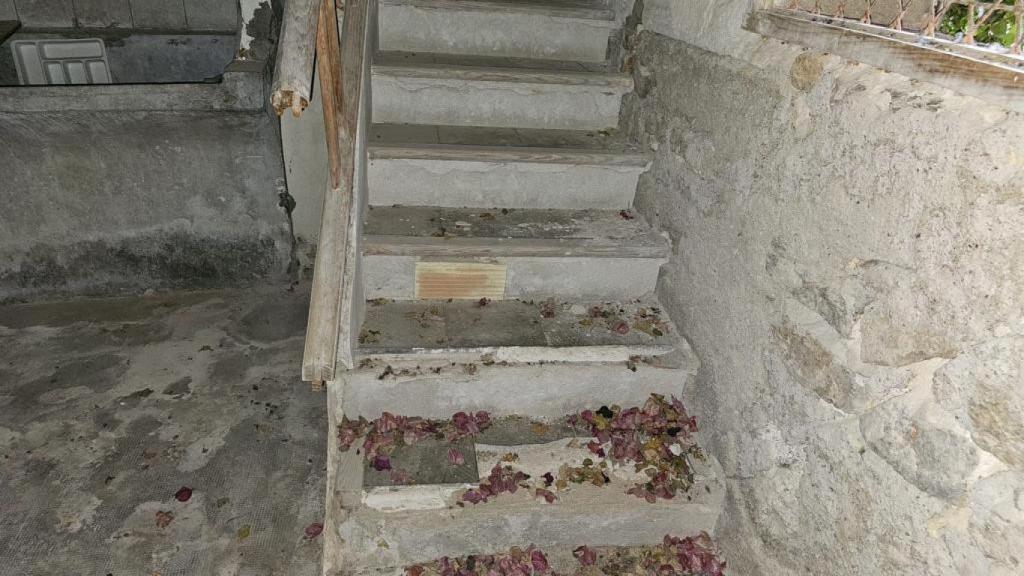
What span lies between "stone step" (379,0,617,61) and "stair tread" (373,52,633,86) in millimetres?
62

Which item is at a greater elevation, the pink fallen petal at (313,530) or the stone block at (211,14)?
the stone block at (211,14)

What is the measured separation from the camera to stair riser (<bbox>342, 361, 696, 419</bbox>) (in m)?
1.98

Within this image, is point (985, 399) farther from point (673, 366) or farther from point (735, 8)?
point (735, 8)

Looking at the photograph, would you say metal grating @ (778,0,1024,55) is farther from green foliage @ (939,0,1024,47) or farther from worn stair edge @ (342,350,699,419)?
worn stair edge @ (342,350,699,419)

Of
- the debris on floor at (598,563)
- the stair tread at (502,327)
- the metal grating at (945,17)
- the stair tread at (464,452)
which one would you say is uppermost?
the metal grating at (945,17)

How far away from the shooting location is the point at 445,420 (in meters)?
2.08

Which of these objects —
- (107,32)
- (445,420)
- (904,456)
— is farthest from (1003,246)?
(107,32)

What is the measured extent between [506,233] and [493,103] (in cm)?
68

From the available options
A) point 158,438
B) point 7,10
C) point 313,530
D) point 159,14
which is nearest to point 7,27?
point 7,10

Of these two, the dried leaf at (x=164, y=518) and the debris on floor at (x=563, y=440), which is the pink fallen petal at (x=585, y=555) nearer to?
the debris on floor at (x=563, y=440)

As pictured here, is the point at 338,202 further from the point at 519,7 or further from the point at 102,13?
the point at 102,13

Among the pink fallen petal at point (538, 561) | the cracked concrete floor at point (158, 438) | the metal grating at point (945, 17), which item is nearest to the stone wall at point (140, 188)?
the cracked concrete floor at point (158, 438)

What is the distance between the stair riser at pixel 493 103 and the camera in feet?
8.28

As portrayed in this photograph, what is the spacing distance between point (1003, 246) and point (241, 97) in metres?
2.85
